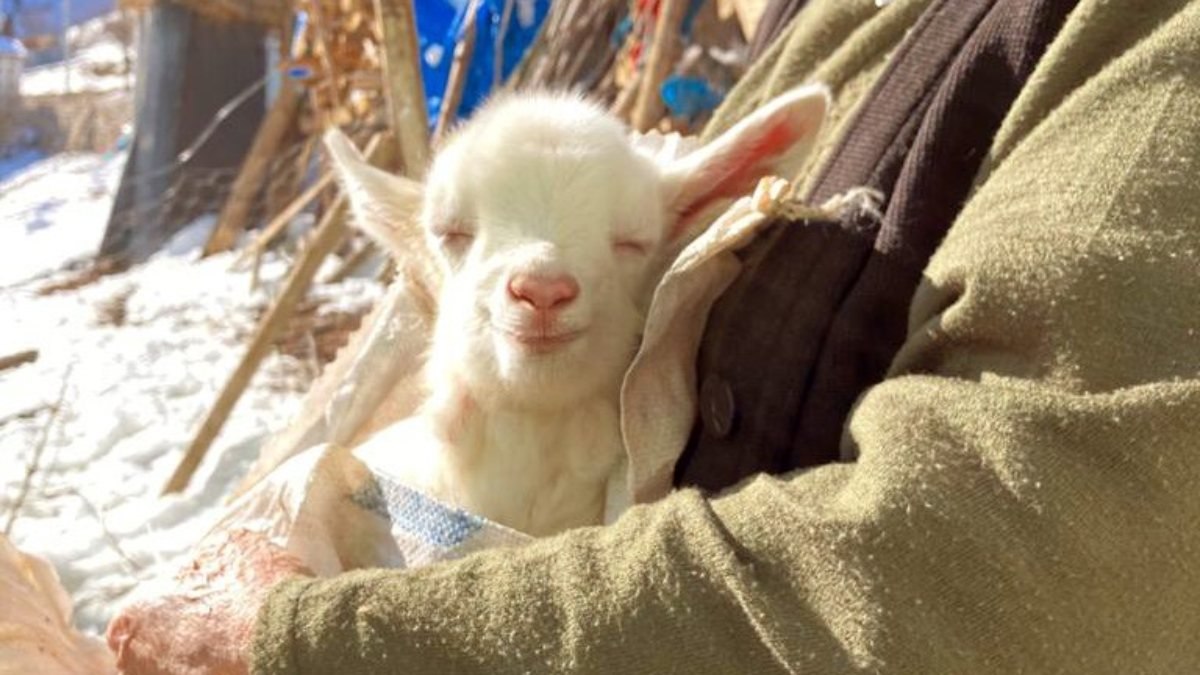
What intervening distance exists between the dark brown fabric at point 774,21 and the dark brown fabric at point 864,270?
1.97ft

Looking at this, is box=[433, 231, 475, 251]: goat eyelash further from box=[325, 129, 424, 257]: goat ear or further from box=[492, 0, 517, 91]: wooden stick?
box=[492, 0, 517, 91]: wooden stick

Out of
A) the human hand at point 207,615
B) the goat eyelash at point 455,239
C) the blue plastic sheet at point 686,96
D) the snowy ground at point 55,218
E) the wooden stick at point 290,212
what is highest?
the goat eyelash at point 455,239

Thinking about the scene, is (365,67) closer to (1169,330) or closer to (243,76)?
(1169,330)

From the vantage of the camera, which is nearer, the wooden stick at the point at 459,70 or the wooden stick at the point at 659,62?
the wooden stick at the point at 659,62

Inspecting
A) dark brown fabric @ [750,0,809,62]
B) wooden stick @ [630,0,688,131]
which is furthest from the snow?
dark brown fabric @ [750,0,809,62]

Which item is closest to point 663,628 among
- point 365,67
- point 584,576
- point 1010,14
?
point 584,576

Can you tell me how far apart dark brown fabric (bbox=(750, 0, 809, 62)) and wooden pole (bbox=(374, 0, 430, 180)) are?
5.70 feet

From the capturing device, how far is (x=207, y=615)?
1.29m

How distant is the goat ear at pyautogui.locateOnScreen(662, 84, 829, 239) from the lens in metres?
1.49

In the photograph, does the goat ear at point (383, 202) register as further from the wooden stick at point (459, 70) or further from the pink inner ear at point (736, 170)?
the wooden stick at point (459, 70)

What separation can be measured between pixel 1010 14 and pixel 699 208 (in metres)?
0.44

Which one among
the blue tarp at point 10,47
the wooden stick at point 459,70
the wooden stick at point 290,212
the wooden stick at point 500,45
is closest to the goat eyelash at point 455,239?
the wooden stick at point 459,70

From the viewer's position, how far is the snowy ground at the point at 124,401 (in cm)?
446

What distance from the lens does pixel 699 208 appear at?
1.64 metres
